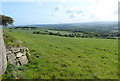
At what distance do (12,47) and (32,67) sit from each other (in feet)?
9.71

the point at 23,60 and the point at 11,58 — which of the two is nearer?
the point at 11,58

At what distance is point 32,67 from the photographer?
42.3ft

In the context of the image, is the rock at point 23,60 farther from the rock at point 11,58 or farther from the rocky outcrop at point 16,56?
the rock at point 11,58

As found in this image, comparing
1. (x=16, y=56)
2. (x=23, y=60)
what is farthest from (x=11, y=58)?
(x=23, y=60)

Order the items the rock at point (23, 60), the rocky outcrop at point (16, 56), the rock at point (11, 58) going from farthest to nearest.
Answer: the rock at point (23, 60)
the rocky outcrop at point (16, 56)
the rock at point (11, 58)

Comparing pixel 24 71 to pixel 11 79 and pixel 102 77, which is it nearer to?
pixel 11 79

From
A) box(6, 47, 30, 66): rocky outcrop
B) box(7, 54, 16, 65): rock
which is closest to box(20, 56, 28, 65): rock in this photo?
box(6, 47, 30, 66): rocky outcrop

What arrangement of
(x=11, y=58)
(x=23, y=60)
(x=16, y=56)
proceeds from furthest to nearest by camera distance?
(x=23, y=60) < (x=16, y=56) < (x=11, y=58)

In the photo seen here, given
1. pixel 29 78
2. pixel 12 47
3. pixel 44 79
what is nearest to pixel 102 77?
pixel 44 79

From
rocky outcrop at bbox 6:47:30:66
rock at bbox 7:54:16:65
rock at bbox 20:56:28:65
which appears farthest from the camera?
rock at bbox 20:56:28:65

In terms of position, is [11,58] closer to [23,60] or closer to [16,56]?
[16,56]

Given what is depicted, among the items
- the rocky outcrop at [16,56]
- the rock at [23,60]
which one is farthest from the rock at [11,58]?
the rock at [23,60]

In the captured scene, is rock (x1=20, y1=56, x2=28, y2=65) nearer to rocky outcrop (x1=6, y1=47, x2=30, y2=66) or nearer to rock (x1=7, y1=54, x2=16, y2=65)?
rocky outcrop (x1=6, y1=47, x2=30, y2=66)

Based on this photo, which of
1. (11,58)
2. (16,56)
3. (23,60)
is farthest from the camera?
(23,60)
